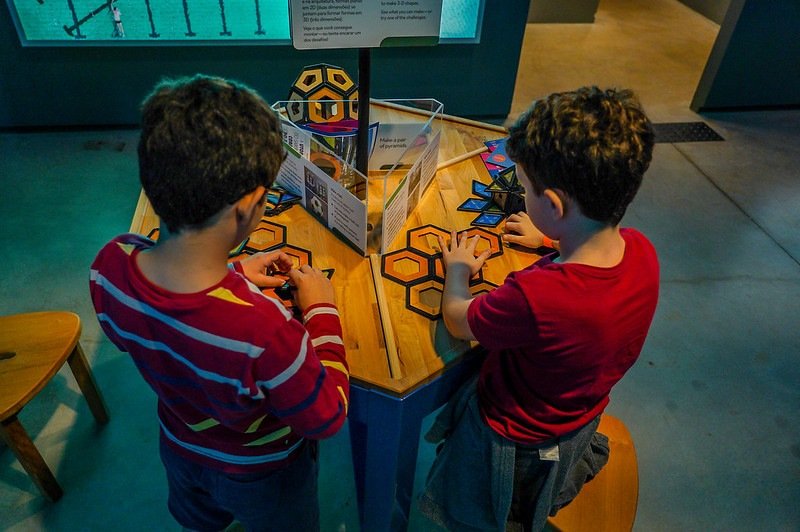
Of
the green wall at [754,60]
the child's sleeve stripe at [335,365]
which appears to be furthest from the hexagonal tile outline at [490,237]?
the green wall at [754,60]

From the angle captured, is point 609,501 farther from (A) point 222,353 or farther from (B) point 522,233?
(A) point 222,353

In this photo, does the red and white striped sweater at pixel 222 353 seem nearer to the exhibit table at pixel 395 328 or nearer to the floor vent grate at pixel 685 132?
the exhibit table at pixel 395 328

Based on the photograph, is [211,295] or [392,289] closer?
[211,295]

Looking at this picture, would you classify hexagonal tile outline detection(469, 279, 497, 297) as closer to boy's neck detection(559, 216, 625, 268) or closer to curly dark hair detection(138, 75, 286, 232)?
boy's neck detection(559, 216, 625, 268)

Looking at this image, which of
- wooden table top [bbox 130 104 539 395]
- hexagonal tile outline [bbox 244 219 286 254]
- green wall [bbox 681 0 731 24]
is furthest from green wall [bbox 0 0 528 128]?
green wall [bbox 681 0 731 24]

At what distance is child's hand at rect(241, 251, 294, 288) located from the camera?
120 cm

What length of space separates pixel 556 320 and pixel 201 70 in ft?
9.66

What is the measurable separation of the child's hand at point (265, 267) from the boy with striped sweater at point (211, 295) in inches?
9.4

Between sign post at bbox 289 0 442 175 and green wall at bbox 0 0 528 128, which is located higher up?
sign post at bbox 289 0 442 175

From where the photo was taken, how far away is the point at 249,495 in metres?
1.09

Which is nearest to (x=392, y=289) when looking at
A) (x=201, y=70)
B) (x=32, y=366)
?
(x=32, y=366)

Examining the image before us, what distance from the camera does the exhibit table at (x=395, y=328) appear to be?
3.76ft

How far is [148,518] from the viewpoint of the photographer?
165 centimetres

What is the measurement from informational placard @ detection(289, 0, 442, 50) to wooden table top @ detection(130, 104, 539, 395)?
470 millimetres
